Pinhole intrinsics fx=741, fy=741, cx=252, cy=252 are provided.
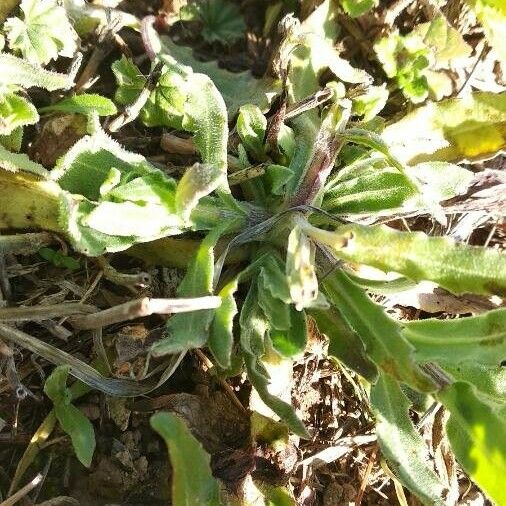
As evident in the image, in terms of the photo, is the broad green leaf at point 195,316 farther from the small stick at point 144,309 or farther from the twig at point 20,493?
the twig at point 20,493

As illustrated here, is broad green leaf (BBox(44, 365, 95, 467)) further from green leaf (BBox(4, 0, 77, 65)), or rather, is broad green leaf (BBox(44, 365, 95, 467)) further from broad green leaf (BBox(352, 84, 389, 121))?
broad green leaf (BBox(352, 84, 389, 121))

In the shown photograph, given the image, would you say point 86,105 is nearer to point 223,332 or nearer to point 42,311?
point 42,311

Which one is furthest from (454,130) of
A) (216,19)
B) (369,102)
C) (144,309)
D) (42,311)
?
(42,311)

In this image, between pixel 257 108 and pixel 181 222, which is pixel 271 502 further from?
pixel 257 108

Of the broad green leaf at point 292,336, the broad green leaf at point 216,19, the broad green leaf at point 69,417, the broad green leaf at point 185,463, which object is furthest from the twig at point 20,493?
the broad green leaf at point 216,19

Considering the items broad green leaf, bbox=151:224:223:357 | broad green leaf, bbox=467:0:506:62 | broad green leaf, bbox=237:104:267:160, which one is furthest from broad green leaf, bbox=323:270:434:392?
Answer: broad green leaf, bbox=467:0:506:62

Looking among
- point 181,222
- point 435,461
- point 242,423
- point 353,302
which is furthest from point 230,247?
point 435,461
